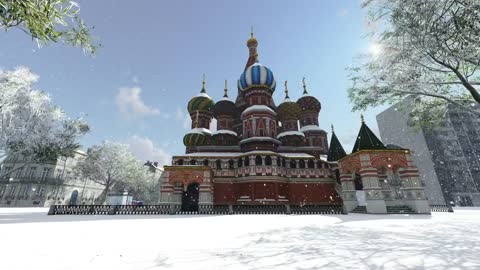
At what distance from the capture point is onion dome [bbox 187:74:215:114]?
3166 cm

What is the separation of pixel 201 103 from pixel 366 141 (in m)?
22.5

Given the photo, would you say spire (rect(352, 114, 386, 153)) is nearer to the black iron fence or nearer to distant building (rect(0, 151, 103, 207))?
the black iron fence

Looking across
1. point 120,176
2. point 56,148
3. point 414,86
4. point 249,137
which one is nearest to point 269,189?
point 249,137

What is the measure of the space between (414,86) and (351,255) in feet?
32.0

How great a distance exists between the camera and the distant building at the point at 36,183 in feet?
108

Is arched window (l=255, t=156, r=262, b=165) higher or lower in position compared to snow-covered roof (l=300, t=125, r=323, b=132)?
lower

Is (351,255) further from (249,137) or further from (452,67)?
(249,137)

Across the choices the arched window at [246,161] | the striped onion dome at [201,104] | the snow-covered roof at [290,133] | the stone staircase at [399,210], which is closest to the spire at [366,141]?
the stone staircase at [399,210]

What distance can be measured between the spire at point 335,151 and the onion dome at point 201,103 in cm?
1844

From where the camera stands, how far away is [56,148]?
17.0 m

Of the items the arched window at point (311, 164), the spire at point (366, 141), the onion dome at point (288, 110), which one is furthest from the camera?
the onion dome at point (288, 110)

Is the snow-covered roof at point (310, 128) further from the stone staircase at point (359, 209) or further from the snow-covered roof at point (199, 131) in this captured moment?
the snow-covered roof at point (199, 131)

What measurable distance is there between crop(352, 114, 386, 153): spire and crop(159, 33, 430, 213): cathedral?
3.4 inches

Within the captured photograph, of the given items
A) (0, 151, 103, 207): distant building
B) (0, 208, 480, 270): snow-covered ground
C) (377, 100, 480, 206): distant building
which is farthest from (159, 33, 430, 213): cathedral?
(0, 151, 103, 207): distant building
